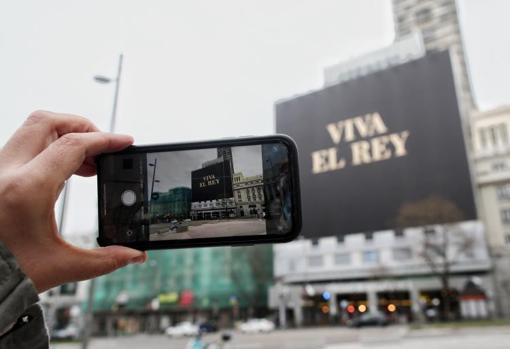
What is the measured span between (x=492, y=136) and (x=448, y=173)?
19.4 meters

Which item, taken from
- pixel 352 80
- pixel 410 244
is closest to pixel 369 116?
pixel 352 80

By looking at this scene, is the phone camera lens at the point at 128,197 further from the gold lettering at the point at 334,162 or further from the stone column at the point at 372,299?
the gold lettering at the point at 334,162

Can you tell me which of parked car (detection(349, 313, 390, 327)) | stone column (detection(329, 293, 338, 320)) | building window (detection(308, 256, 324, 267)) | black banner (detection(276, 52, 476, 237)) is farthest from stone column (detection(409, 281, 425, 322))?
building window (detection(308, 256, 324, 267))

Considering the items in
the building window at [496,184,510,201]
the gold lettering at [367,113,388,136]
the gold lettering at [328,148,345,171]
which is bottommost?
the building window at [496,184,510,201]

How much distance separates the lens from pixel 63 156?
1.10 meters

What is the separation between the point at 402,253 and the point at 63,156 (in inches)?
1625

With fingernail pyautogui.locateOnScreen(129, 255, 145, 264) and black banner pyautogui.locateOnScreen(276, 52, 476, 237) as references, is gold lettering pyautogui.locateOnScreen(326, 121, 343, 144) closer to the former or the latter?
black banner pyautogui.locateOnScreen(276, 52, 476, 237)

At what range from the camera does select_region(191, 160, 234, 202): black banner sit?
146 centimetres

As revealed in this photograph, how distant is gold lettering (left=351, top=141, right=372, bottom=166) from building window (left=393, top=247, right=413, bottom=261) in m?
9.45

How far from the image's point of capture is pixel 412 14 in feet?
265

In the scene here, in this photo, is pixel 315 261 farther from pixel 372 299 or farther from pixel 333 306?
pixel 372 299

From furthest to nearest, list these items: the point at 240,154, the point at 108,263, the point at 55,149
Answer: the point at 240,154
the point at 108,263
the point at 55,149

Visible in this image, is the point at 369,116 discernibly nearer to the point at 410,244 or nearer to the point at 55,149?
the point at 410,244

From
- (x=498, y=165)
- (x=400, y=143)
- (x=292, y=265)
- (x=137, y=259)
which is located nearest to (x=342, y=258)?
(x=292, y=265)
